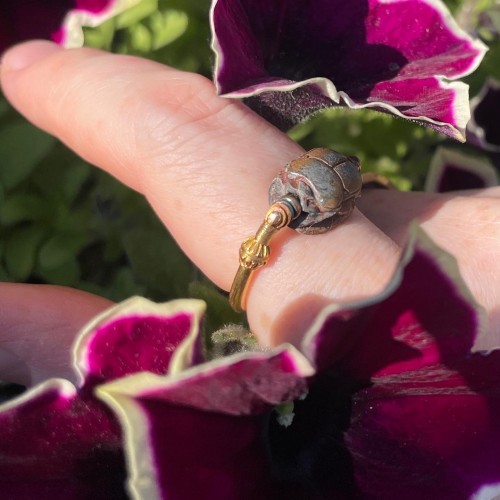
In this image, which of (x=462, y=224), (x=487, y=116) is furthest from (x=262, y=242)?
(x=487, y=116)

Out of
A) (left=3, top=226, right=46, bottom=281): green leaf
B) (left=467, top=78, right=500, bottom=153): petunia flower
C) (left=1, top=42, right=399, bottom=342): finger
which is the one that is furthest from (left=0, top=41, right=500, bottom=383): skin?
(left=467, top=78, right=500, bottom=153): petunia flower

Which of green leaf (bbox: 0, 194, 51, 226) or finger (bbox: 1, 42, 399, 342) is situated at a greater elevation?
finger (bbox: 1, 42, 399, 342)

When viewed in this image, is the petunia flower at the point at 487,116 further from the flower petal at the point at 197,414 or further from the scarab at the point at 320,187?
the flower petal at the point at 197,414

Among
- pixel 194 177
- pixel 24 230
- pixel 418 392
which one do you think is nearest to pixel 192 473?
pixel 418 392

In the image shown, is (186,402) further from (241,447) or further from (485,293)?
(485,293)

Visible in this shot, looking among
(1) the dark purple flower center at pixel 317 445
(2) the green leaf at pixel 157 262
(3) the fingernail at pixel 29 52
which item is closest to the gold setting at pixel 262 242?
(1) the dark purple flower center at pixel 317 445

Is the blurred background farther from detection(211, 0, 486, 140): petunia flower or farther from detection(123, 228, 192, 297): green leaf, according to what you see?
detection(211, 0, 486, 140): petunia flower

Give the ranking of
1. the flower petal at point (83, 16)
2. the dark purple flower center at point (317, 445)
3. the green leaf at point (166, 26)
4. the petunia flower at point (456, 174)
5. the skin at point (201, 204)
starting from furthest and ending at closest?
the petunia flower at point (456, 174)
the green leaf at point (166, 26)
the flower petal at point (83, 16)
the skin at point (201, 204)
the dark purple flower center at point (317, 445)
